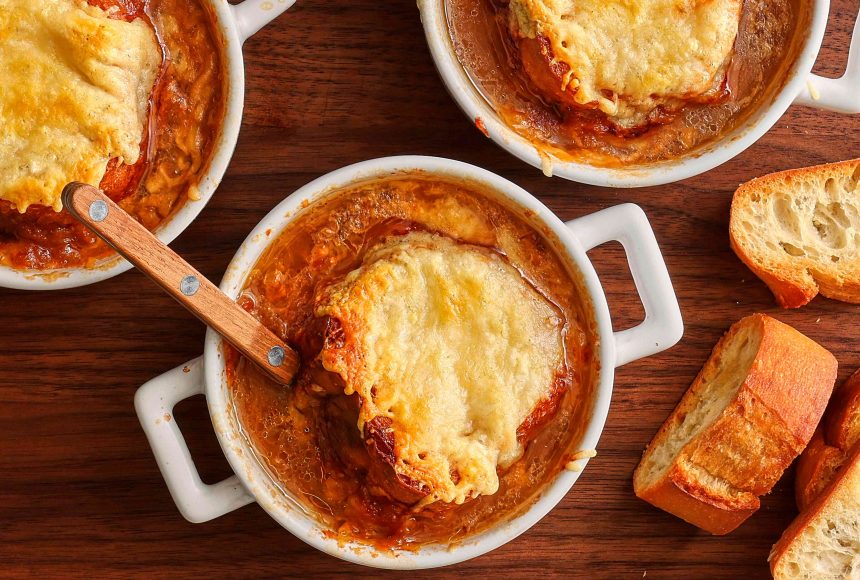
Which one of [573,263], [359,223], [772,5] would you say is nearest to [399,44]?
[359,223]

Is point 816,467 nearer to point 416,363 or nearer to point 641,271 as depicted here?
point 641,271

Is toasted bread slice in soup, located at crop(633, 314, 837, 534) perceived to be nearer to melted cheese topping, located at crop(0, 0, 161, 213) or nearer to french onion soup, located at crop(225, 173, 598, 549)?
french onion soup, located at crop(225, 173, 598, 549)

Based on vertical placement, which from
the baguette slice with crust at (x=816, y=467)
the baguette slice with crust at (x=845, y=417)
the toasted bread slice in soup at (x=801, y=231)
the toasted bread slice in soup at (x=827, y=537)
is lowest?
the toasted bread slice in soup at (x=827, y=537)

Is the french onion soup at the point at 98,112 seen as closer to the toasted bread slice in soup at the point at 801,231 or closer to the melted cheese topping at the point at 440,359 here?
the melted cheese topping at the point at 440,359

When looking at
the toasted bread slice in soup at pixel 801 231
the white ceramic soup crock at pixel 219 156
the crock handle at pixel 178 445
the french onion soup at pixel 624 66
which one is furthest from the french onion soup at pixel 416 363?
the toasted bread slice in soup at pixel 801 231

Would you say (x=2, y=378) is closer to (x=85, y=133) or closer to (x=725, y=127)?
(x=85, y=133)

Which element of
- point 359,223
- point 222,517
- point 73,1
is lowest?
point 222,517

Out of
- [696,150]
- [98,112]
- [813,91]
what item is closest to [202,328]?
[98,112]
